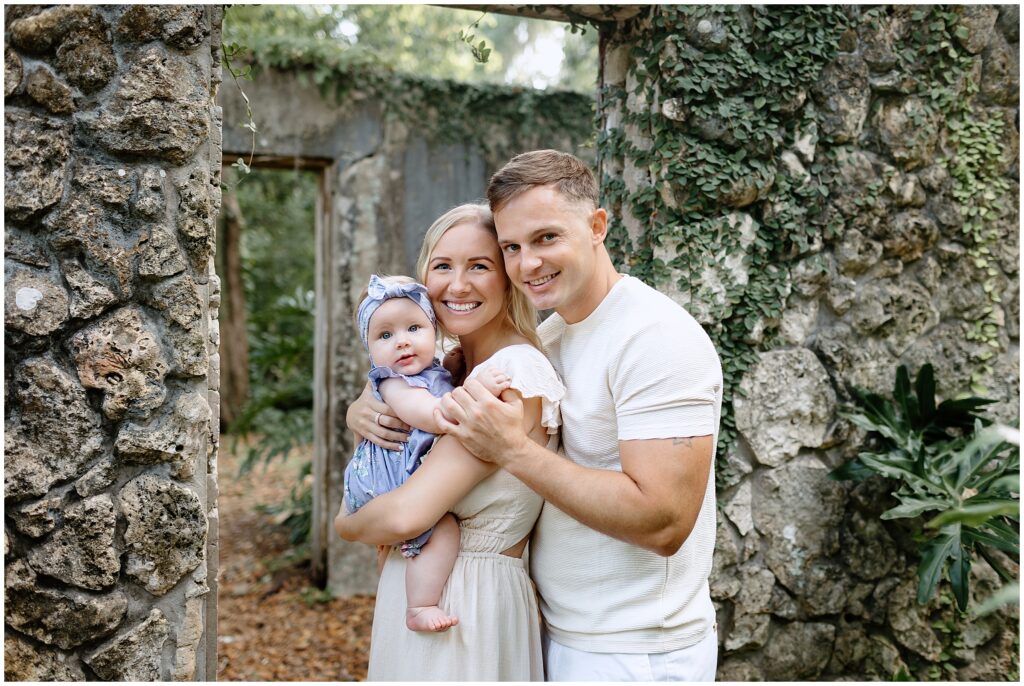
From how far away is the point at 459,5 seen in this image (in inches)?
116

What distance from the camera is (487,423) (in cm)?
179

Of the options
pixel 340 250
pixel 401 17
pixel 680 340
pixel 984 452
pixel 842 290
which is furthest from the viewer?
pixel 401 17

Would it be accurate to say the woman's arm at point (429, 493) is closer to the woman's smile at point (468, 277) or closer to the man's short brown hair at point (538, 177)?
the woman's smile at point (468, 277)

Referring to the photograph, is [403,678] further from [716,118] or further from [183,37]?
[716,118]

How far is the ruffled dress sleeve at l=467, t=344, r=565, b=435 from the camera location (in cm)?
186

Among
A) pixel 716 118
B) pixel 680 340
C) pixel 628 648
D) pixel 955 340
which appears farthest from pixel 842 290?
pixel 628 648

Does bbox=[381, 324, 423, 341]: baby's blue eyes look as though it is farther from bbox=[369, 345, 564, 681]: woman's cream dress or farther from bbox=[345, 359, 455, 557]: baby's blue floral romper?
bbox=[369, 345, 564, 681]: woman's cream dress

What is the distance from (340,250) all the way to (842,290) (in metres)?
3.06

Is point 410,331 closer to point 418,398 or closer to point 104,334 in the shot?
point 418,398

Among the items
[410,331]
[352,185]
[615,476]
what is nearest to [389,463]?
[410,331]

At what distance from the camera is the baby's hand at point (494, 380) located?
184 cm

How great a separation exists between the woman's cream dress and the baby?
0.05 meters

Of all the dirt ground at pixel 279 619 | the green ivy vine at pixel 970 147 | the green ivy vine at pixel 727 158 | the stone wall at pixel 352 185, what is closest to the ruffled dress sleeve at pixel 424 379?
the green ivy vine at pixel 727 158

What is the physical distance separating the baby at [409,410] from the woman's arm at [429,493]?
0.09 meters
